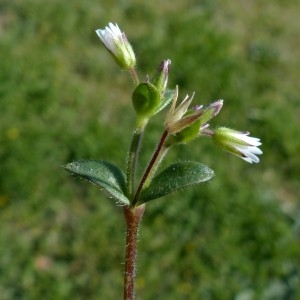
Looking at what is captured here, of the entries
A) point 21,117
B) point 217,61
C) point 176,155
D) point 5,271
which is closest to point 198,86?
point 217,61

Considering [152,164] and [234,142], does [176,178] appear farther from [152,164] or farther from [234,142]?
[234,142]

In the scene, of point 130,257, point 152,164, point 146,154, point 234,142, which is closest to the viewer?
point 130,257

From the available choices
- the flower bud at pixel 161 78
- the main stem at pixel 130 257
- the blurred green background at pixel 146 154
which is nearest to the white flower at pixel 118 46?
the flower bud at pixel 161 78

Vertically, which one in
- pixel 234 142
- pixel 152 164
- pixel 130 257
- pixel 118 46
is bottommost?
pixel 130 257

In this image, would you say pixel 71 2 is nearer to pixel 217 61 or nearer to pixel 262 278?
pixel 217 61

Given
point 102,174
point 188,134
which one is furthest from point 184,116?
point 102,174
